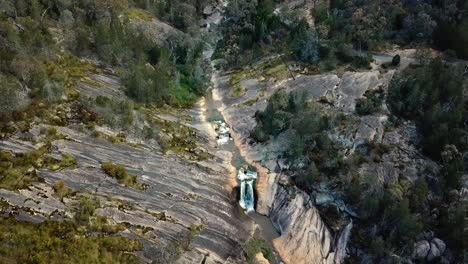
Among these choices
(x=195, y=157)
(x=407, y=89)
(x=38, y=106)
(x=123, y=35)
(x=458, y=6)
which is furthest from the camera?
(x=458, y=6)

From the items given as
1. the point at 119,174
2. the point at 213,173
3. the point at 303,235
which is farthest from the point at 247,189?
the point at 119,174

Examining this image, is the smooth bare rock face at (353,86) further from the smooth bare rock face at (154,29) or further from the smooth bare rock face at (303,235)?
the smooth bare rock face at (154,29)

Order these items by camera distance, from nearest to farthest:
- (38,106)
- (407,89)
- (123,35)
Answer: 1. (38,106)
2. (407,89)
3. (123,35)

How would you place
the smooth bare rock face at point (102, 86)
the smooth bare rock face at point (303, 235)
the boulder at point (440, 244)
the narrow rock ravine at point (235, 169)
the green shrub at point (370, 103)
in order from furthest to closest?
the green shrub at point (370, 103)
the smooth bare rock face at point (102, 86)
the narrow rock ravine at point (235, 169)
the smooth bare rock face at point (303, 235)
the boulder at point (440, 244)


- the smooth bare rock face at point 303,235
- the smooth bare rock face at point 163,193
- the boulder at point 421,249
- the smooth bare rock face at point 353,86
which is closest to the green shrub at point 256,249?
the smooth bare rock face at point 163,193

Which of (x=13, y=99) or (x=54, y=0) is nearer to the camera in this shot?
(x=13, y=99)

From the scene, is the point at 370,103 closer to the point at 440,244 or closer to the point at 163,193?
the point at 440,244

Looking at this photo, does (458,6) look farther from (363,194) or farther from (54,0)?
(54,0)

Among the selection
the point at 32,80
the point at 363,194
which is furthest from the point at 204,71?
the point at 363,194

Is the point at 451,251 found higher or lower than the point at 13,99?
lower
